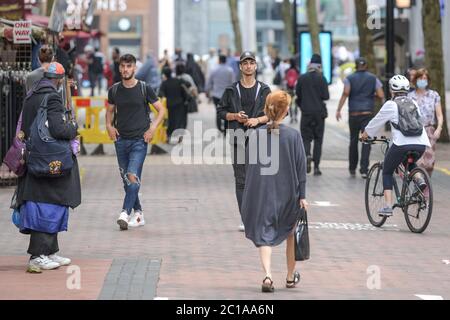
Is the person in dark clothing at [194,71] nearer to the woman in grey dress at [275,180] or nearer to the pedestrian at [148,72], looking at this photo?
the pedestrian at [148,72]

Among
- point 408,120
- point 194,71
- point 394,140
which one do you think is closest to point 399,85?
point 408,120

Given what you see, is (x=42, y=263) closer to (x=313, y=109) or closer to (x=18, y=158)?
(x=18, y=158)

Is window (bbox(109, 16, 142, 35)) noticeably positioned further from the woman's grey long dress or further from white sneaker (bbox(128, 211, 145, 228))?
the woman's grey long dress

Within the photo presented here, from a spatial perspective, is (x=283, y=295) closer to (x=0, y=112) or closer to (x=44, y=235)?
(x=44, y=235)

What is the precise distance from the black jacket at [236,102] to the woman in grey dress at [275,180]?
3253 mm

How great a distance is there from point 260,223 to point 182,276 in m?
1.01

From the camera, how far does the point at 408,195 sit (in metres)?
13.9

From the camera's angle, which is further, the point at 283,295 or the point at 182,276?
the point at 182,276

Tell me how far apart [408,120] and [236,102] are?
1805mm

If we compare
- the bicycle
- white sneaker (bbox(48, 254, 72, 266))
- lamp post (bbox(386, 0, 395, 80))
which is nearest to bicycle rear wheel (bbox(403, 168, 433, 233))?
the bicycle

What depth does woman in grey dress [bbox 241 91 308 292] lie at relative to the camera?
9.97m

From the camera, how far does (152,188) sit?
1844cm
